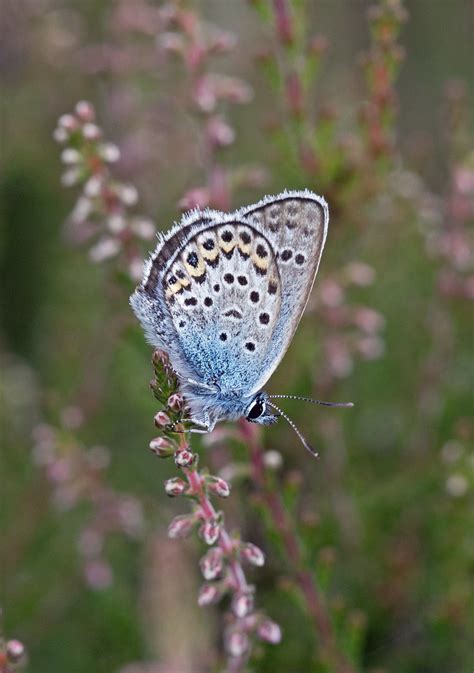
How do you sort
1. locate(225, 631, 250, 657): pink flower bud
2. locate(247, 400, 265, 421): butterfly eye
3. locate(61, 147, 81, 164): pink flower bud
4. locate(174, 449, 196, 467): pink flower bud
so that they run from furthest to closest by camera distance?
locate(61, 147, 81, 164): pink flower bud
locate(247, 400, 265, 421): butterfly eye
locate(225, 631, 250, 657): pink flower bud
locate(174, 449, 196, 467): pink flower bud

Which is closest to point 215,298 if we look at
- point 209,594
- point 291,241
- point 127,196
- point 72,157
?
point 291,241

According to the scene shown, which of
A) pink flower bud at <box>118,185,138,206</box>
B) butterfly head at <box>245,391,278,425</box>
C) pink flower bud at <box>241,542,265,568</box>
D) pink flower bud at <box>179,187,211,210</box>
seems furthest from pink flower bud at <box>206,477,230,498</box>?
pink flower bud at <box>118,185,138,206</box>

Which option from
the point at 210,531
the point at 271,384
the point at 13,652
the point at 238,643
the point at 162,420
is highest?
the point at 271,384

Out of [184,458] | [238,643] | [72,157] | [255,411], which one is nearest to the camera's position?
[184,458]

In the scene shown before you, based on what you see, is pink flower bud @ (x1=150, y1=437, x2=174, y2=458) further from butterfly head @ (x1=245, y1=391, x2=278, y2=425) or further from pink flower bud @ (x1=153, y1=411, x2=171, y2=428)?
butterfly head @ (x1=245, y1=391, x2=278, y2=425)

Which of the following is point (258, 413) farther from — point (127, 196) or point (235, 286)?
point (127, 196)

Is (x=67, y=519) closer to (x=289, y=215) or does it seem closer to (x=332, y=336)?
(x=332, y=336)
